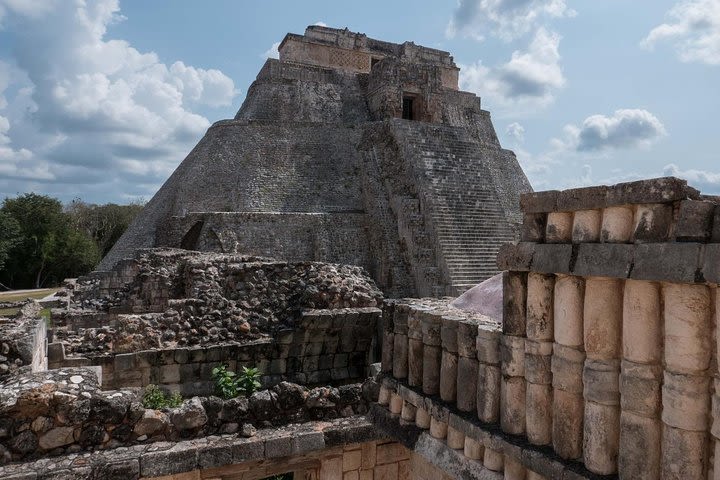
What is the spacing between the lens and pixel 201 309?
8195 millimetres

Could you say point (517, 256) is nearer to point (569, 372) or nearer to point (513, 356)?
point (513, 356)

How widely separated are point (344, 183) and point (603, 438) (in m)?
24.0

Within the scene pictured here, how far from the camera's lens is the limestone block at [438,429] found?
3.57 meters

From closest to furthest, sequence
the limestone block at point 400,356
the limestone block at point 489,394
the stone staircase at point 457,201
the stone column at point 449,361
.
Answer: the limestone block at point 489,394, the stone column at point 449,361, the limestone block at point 400,356, the stone staircase at point 457,201

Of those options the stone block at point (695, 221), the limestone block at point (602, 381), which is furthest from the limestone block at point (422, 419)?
the stone block at point (695, 221)

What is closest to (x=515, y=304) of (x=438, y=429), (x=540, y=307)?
(x=540, y=307)

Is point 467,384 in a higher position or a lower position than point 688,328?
lower

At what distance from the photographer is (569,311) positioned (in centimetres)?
267

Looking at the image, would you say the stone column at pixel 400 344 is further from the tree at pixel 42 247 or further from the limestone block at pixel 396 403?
the tree at pixel 42 247

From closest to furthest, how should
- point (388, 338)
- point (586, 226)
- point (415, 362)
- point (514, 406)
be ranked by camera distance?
point (586, 226) < point (514, 406) < point (415, 362) < point (388, 338)

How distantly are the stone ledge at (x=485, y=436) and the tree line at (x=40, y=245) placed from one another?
3843cm

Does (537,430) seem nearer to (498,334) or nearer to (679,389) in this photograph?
(498,334)

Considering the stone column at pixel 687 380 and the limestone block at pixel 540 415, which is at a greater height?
the stone column at pixel 687 380

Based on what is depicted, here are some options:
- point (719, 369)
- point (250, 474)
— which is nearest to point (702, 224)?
point (719, 369)
